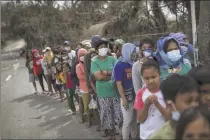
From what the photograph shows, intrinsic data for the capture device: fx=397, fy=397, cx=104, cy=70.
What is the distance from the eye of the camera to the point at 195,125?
2.13 m

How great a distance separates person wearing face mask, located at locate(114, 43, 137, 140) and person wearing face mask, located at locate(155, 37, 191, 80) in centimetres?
113

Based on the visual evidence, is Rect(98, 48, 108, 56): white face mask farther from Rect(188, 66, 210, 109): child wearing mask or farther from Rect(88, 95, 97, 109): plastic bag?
Rect(188, 66, 210, 109): child wearing mask

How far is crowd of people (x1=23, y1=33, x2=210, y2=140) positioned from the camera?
254cm

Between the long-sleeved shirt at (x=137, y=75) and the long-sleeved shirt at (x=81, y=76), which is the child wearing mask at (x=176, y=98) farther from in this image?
the long-sleeved shirt at (x=81, y=76)

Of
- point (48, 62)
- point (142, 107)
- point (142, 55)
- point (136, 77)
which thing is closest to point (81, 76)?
point (136, 77)

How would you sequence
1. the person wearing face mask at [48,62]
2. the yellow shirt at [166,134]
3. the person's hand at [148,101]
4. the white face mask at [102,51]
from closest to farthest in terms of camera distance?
the yellow shirt at [166,134], the person's hand at [148,101], the white face mask at [102,51], the person wearing face mask at [48,62]

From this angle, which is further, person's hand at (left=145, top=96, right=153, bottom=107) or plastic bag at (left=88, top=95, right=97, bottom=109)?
plastic bag at (left=88, top=95, right=97, bottom=109)

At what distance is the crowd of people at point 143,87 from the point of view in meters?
2.54

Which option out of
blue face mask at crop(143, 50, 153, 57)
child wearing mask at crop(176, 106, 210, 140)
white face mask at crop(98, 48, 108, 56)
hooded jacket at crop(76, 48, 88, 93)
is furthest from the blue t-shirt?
child wearing mask at crop(176, 106, 210, 140)

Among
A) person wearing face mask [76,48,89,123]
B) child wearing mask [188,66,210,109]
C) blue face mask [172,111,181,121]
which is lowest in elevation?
person wearing face mask [76,48,89,123]

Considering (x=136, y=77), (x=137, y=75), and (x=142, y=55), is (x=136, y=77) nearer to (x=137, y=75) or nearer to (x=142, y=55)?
(x=137, y=75)

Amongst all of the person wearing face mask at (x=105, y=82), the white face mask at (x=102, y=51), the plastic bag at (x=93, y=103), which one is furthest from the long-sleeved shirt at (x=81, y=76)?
the white face mask at (x=102, y=51)

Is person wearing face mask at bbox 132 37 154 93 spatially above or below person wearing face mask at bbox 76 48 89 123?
above

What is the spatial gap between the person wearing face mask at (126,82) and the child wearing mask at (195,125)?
10.8 ft
